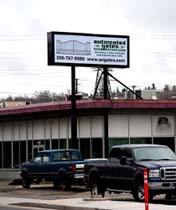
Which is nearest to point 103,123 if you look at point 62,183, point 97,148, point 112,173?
point 97,148

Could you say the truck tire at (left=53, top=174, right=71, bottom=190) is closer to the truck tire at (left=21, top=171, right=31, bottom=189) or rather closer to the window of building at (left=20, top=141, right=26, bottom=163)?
the truck tire at (left=21, top=171, right=31, bottom=189)

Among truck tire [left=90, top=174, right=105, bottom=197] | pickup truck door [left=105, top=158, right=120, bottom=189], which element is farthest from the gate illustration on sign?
pickup truck door [left=105, top=158, right=120, bottom=189]

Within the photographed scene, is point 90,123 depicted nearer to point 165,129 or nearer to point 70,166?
point 165,129

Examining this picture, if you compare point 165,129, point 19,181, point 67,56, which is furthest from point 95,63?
point 19,181

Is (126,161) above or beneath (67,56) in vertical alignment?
beneath

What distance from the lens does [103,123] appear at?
123ft

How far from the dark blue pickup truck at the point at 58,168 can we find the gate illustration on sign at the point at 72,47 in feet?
23.1

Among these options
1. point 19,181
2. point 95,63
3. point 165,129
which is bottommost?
point 19,181

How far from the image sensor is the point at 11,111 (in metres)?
42.3

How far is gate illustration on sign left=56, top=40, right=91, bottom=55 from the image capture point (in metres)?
36.8

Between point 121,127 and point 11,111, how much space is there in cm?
826

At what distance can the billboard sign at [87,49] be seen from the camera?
36.7 meters

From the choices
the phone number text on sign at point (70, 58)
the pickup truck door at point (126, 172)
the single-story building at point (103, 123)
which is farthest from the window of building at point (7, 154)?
the pickup truck door at point (126, 172)

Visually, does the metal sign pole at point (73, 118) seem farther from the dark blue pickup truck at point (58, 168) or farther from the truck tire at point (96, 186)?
the truck tire at point (96, 186)
